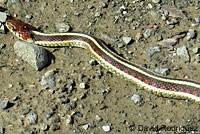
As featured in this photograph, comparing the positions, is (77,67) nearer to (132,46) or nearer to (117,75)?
(117,75)

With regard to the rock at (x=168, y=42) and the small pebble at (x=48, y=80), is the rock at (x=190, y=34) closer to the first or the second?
the rock at (x=168, y=42)

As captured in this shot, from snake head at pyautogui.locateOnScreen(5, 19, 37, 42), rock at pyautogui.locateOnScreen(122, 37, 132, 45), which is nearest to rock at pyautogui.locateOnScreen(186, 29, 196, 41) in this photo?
rock at pyautogui.locateOnScreen(122, 37, 132, 45)

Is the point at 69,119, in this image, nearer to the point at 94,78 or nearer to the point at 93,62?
the point at 94,78

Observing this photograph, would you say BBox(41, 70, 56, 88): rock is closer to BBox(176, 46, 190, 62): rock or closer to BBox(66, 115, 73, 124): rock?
BBox(66, 115, 73, 124): rock

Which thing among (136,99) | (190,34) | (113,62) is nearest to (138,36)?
(113,62)

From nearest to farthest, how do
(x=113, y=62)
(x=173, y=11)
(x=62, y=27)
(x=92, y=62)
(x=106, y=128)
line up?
(x=106, y=128) → (x=113, y=62) → (x=92, y=62) → (x=62, y=27) → (x=173, y=11)

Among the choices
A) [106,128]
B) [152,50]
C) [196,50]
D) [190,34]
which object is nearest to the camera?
[106,128]

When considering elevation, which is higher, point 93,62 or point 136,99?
point 93,62
